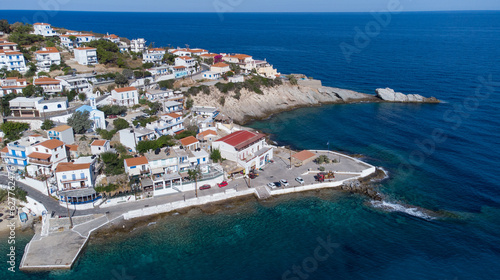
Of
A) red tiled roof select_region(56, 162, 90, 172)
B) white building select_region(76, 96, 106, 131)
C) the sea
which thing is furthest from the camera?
white building select_region(76, 96, 106, 131)

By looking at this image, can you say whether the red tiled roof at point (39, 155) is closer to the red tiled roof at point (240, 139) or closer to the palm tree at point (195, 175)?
the palm tree at point (195, 175)

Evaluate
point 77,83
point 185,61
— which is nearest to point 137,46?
point 185,61

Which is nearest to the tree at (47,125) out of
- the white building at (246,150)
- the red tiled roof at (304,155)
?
the white building at (246,150)

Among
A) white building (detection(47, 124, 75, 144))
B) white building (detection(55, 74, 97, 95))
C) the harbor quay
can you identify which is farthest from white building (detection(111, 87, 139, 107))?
the harbor quay

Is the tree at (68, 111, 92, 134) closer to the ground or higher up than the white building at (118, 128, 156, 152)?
higher up

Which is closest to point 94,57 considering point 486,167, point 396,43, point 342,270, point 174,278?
point 174,278

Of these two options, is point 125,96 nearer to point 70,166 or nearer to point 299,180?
point 70,166

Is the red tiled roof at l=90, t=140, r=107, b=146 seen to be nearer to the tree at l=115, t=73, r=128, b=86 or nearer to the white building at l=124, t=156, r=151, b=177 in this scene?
the white building at l=124, t=156, r=151, b=177

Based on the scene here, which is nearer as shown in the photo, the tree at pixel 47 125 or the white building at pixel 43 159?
the white building at pixel 43 159
